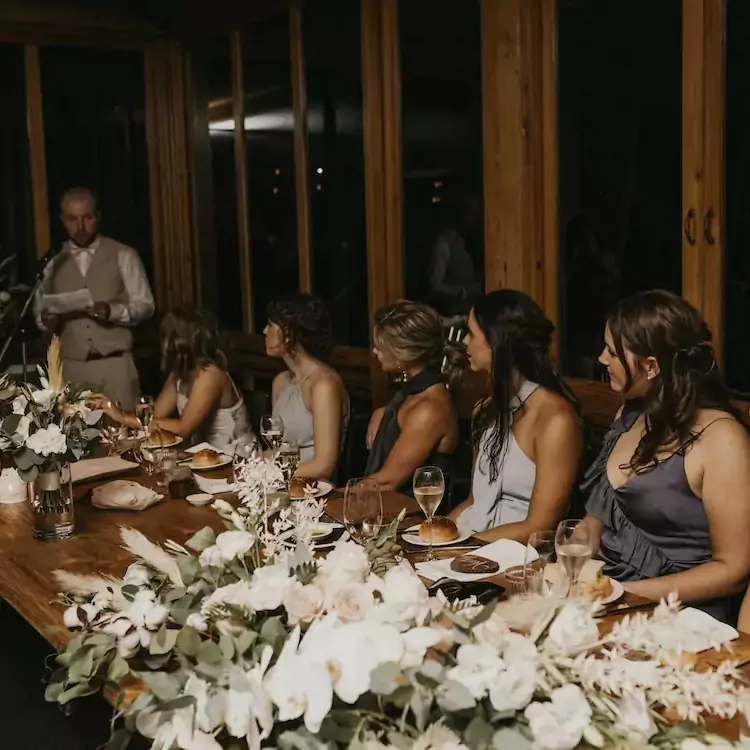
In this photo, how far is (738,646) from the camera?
1.64 m

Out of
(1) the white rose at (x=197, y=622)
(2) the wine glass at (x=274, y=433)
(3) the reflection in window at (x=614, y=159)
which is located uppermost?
(3) the reflection in window at (x=614, y=159)

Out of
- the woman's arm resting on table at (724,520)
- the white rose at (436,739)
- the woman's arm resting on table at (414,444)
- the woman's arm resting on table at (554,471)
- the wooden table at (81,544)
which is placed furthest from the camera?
the woman's arm resting on table at (414,444)

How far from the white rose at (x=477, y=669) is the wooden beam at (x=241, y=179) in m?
4.57

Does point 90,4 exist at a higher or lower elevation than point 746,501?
higher

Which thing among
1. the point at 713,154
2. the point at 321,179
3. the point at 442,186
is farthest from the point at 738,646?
the point at 321,179

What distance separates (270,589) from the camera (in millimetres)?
1267

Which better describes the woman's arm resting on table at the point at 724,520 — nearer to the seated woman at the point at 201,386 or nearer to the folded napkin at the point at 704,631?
the folded napkin at the point at 704,631

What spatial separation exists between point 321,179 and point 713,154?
87.0 inches

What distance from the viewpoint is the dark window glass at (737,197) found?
3021 millimetres

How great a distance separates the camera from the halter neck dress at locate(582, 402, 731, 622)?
7.54 feet

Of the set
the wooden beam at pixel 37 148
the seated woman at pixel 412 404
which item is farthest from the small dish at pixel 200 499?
the wooden beam at pixel 37 148

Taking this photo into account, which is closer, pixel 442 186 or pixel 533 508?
pixel 533 508

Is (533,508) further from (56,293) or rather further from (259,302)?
(56,293)

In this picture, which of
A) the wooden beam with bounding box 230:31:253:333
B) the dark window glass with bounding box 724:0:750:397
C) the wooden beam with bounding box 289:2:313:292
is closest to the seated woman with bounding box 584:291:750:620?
the dark window glass with bounding box 724:0:750:397
